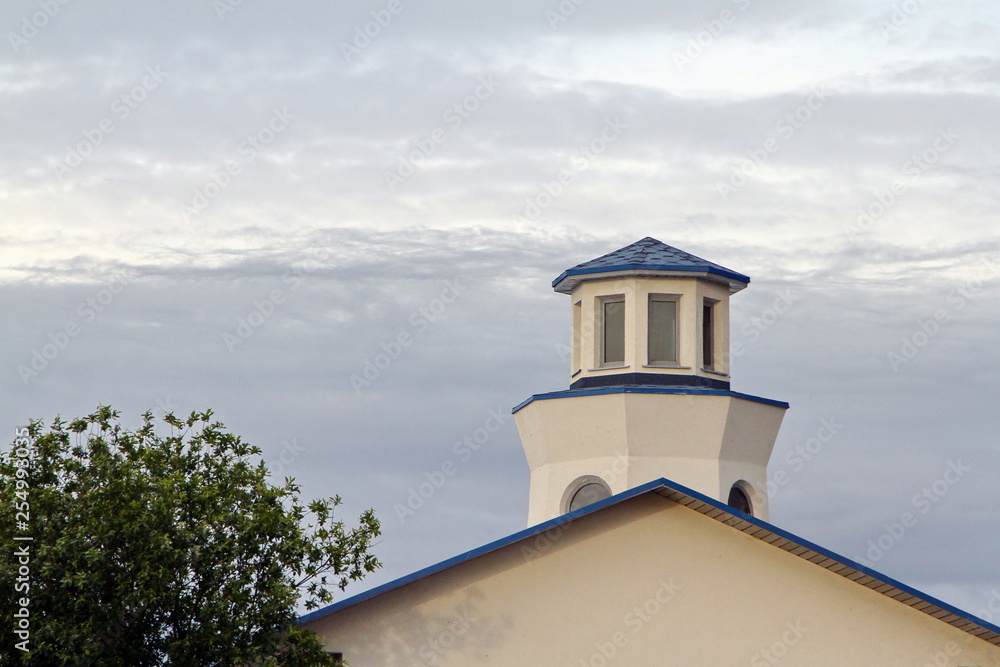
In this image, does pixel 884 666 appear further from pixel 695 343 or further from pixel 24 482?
pixel 24 482

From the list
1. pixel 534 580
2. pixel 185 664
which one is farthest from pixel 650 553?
pixel 185 664

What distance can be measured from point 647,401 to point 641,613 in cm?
547

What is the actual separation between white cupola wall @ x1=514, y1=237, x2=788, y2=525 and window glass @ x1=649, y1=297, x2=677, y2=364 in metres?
0.02

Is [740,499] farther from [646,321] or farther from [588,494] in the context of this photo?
[646,321]

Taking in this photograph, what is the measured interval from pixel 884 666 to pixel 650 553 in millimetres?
4324

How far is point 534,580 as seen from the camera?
25.6 meters

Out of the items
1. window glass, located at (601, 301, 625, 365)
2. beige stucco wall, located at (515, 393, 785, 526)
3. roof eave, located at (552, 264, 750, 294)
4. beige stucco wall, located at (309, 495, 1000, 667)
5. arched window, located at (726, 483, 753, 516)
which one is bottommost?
beige stucco wall, located at (309, 495, 1000, 667)

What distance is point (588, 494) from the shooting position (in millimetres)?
30312

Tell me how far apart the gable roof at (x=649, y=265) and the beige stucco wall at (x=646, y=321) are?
0.26 meters

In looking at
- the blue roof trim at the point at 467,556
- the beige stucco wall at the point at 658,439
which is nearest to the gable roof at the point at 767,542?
the blue roof trim at the point at 467,556

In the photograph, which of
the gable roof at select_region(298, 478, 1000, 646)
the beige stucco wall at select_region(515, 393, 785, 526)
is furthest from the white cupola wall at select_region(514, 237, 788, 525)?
the gable roof at select_region(298, 478, 1000, 646)

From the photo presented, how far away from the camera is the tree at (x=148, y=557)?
21406mm

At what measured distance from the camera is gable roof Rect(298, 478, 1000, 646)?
81.1ft

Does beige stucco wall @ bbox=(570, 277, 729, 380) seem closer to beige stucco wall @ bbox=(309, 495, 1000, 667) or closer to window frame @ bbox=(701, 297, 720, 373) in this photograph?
window frame @ bbox=(701, 297, 720, 373)
